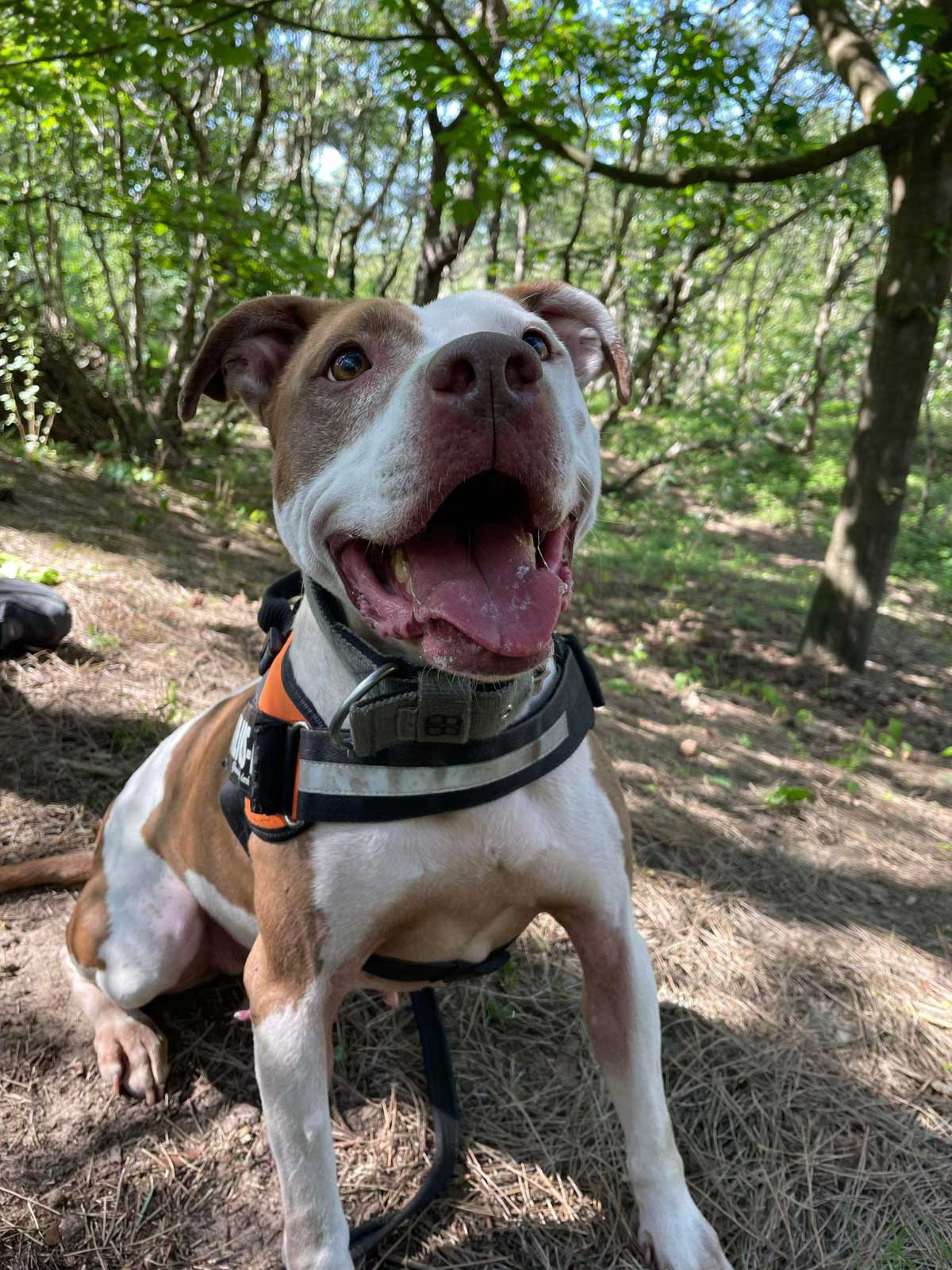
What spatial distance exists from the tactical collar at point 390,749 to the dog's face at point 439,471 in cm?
8

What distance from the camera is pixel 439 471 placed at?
1.35 meters

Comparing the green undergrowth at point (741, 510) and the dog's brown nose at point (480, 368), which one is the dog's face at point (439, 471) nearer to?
the dog's brown nose at point (480, 368)

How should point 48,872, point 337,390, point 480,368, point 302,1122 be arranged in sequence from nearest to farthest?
point 480,368 → point 302,1122 → point 337,390 → point 48,872

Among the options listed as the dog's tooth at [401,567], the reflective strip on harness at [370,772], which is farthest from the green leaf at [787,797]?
the dog's tooth at [401,567]

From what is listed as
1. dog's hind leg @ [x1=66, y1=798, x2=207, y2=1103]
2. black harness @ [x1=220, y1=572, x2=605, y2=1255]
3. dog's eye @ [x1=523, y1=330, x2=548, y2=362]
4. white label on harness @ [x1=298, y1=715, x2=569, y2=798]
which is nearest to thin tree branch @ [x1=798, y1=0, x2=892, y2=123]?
dog's eye @ [x1=523, y1=330, x2=548, y2=362]

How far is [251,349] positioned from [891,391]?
222 inches

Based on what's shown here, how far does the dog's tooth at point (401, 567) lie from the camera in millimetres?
1488

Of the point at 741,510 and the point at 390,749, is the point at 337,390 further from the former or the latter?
the point at 741,510

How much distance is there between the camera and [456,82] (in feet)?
16.7

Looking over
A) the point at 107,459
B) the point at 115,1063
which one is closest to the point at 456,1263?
the point at 115,1063

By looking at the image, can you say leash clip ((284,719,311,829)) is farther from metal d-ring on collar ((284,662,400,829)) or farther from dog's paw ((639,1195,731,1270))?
dog's paw ((639,1195,731,1270))

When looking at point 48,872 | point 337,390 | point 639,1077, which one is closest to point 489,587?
point 337,390

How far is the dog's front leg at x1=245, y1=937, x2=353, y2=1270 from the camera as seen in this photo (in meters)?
1.55

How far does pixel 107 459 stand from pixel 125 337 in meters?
1.67
